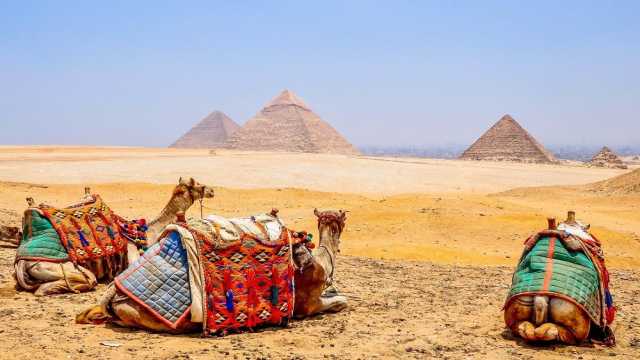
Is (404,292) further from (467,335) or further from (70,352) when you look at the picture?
(70,352)

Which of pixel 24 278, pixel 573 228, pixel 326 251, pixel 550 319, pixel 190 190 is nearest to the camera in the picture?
pixel 550 319

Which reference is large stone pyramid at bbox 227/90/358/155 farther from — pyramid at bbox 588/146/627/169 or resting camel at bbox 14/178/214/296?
resting camel at bbox 14/178/214/296

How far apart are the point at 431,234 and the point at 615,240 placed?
381 centimetres

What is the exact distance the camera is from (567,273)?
20.1ft

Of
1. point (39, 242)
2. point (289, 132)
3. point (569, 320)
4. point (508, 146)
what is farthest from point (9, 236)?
point (289, 132)

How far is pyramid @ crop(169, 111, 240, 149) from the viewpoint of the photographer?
17712cm

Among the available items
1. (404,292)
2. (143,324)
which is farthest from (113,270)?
(404,292)

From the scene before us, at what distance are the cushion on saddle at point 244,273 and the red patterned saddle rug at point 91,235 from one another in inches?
85.5

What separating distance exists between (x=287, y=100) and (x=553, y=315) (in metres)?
155

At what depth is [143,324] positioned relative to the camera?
20.4ft

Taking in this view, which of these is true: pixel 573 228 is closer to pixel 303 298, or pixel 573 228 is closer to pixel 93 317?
pixel 303 298

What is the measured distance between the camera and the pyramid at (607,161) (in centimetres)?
7356

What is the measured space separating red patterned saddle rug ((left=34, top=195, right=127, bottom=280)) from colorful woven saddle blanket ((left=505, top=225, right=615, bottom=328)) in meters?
4.67

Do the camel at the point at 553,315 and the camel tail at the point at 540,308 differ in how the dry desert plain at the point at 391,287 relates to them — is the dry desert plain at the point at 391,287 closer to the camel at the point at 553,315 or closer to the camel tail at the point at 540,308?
the camel at the point at 553,315
